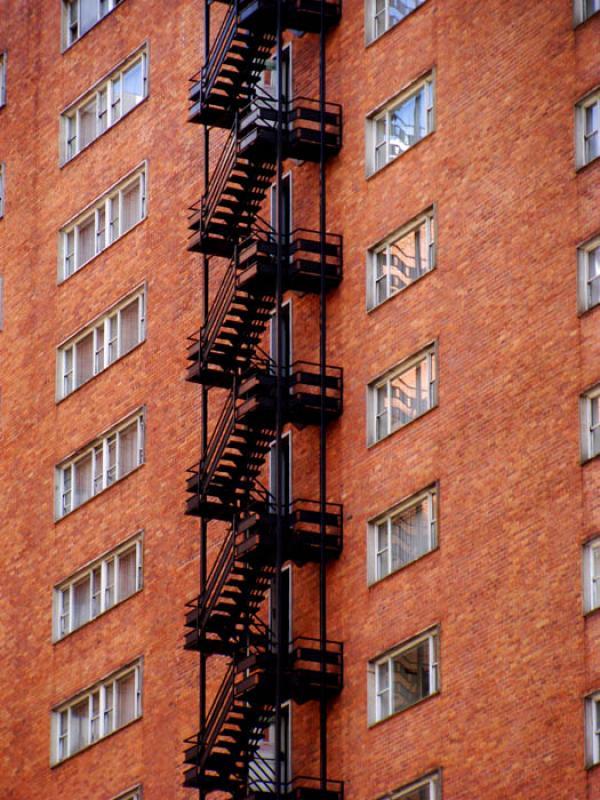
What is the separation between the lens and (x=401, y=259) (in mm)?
71312

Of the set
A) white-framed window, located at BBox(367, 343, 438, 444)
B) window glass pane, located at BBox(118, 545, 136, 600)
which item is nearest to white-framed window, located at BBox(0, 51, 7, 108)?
window glass pane, located at BBox(118, 545, 136, 600)

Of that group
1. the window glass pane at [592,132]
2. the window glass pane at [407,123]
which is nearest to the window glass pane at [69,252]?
the window glass pane at [407,123]

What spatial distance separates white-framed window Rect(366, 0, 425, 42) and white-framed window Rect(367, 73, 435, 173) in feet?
7.86

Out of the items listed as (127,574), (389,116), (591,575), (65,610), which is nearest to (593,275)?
(591,575)

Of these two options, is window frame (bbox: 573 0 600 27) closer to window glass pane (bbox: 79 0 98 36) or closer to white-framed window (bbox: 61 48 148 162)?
white-framed window (bbox: 61 48 148 162)

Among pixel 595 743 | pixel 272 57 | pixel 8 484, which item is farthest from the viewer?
pixel 8 484

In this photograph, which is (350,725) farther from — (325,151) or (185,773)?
(325,151)

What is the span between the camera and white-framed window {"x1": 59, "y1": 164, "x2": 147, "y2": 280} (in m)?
85.3

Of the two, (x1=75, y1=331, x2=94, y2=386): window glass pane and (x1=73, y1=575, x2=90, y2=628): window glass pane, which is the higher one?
(x1=75, y1=331, x2=94, y2=386): window glass pane

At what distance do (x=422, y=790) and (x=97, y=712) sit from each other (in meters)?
17.5

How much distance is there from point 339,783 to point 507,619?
757cm

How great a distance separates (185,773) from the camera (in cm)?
7250

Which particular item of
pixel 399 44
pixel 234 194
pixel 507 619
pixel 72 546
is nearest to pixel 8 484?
pixel 72 546

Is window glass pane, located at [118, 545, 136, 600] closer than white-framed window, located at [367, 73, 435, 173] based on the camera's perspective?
No
